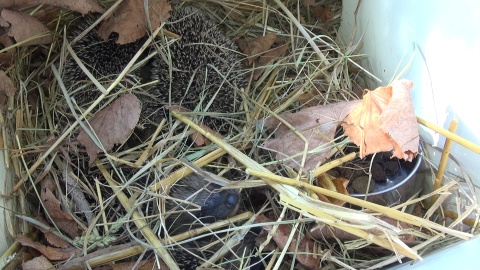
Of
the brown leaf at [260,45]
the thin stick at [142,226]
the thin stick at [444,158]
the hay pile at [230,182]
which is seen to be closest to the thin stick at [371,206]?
the hay pile at [230,182]

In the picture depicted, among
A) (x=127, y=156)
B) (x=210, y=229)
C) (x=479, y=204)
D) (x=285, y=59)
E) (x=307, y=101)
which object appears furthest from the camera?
(x=285, y=59)

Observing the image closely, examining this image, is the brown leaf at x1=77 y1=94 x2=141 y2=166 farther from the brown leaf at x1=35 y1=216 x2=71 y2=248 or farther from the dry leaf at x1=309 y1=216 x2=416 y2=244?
the dry leaf at x1=309 y1=216 x2=416 y2=244

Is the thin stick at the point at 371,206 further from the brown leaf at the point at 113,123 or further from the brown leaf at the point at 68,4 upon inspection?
the brown leaf at the point at 68,4

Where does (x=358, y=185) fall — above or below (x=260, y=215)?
above

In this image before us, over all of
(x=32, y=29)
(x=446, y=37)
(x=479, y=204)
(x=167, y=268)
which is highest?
(x=446, y=37)

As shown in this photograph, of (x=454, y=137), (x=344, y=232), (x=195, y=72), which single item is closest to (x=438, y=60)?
(x=454, y=137)

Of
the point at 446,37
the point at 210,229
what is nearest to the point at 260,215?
the point at 210,229

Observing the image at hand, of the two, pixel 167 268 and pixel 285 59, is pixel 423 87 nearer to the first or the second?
pixel 285 59

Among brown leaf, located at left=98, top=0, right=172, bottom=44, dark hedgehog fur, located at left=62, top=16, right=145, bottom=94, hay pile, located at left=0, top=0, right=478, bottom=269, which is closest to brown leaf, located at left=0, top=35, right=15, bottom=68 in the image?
hay pile, located at left=0, top=0, right=478, bottom=269
